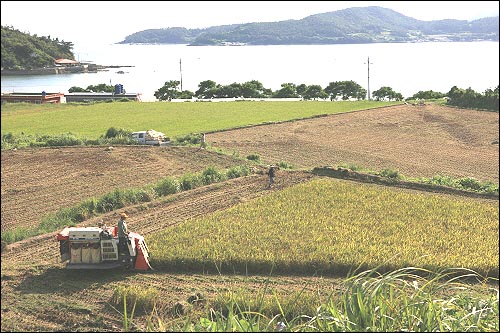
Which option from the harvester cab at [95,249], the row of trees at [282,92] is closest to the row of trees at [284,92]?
the row of trees at [282,92]

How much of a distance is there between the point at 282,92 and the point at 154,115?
70.0ft

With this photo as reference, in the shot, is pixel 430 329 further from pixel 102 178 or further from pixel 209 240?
pixel 102 178

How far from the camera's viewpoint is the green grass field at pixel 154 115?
32.2m

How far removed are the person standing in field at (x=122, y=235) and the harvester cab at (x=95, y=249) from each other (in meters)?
0.06

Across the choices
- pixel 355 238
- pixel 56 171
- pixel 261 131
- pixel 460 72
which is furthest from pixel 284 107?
pixel 460 72

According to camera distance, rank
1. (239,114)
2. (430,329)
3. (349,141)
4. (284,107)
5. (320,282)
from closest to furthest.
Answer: (430,329) → (320,282) → (349,141) → (239,114) → (284,107)

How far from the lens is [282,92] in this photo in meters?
57.9

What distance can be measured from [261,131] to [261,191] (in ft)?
45.4

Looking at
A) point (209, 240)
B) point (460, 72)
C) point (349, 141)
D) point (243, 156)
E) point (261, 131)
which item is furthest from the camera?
point (460, 72)

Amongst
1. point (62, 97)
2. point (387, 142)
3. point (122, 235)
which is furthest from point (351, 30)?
point (122, 235)

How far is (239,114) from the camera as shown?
39.7 meters

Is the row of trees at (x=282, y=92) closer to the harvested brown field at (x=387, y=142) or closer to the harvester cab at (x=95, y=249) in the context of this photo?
the harvested brown field at (x=387, y=142)

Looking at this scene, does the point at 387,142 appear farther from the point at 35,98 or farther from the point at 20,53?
the point at 35,98

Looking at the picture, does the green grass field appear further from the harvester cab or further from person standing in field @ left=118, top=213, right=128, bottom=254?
person standing in field @ left=118, top=213, right=128, bottom=254
